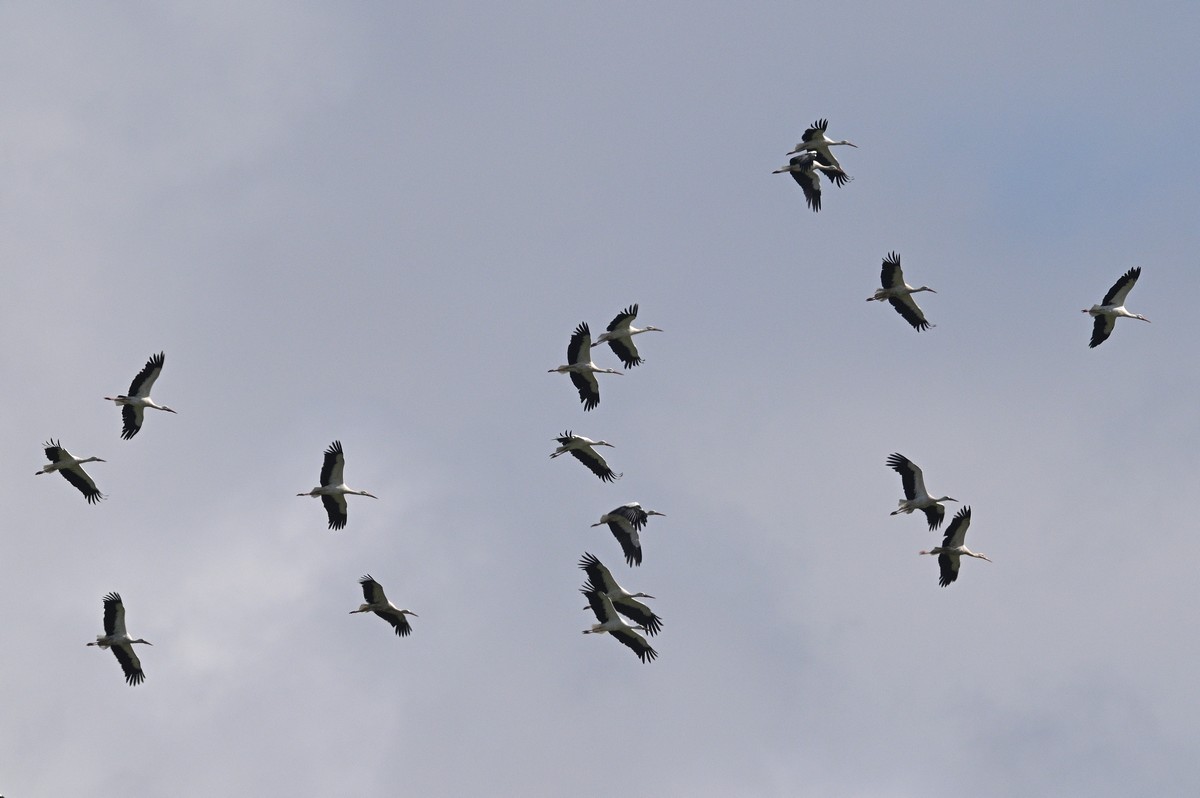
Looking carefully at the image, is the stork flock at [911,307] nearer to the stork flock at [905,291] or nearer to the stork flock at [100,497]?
the stork flock at [905,291]

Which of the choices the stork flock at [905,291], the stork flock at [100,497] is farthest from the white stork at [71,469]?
the stork flock at [905,291]

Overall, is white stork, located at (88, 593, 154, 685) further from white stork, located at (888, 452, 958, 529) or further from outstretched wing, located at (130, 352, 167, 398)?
white stork, located at (888, 452, 958, 529)

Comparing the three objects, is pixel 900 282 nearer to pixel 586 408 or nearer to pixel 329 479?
pixel 586 408

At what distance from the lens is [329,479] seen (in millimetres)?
44438

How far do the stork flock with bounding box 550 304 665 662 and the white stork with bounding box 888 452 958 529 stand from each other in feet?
18.9

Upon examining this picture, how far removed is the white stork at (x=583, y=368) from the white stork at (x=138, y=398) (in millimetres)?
9215

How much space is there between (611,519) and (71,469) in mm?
12805

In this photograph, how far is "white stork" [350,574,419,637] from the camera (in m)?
44.4

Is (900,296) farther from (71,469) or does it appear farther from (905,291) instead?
(71,469)

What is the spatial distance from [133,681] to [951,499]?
19.2 meters

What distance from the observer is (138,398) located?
150 feet

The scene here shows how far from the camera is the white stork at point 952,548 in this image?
4344 centimetres

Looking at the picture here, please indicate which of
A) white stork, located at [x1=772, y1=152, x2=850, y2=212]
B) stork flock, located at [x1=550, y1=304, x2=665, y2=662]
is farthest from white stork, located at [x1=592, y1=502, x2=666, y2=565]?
white stork, located at [x1=772, y1=152, x2=850, y2=212]

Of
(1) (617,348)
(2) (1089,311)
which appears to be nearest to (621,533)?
(1) (617,348)
